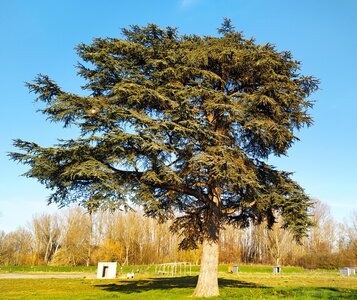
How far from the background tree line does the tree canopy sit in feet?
115

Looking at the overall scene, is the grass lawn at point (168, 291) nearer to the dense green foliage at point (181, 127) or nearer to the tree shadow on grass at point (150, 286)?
the tree shadow on grass at point (150, 286)

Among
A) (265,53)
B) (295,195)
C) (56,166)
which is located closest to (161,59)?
(265,53)

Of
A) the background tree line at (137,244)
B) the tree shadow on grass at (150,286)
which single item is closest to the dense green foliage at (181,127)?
the tree shadow on grass at (150,286)

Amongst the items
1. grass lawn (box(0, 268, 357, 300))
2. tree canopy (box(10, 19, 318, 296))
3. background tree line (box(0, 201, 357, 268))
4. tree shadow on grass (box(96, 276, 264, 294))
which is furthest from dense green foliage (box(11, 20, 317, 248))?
background tree line (box(0, 201, 357, 268))

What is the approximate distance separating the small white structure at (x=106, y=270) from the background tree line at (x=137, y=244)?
63.5 ft

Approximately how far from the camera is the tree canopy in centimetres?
1123

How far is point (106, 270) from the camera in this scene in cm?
2895

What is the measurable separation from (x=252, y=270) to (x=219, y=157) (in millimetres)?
36397

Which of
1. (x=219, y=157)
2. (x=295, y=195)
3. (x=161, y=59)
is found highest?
(x=161, y=59)

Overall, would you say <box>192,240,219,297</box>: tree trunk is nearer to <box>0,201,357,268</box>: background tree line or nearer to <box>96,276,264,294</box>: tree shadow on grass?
<box>96,276,264,294</box>: tree shadow on grass

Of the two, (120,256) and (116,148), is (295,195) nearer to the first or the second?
(116,148)

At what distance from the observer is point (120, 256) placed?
4891 centimetres

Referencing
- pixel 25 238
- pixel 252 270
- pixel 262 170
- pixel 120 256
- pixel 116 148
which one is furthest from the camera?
pixel 25 238

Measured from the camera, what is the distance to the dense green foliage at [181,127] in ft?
36.9
